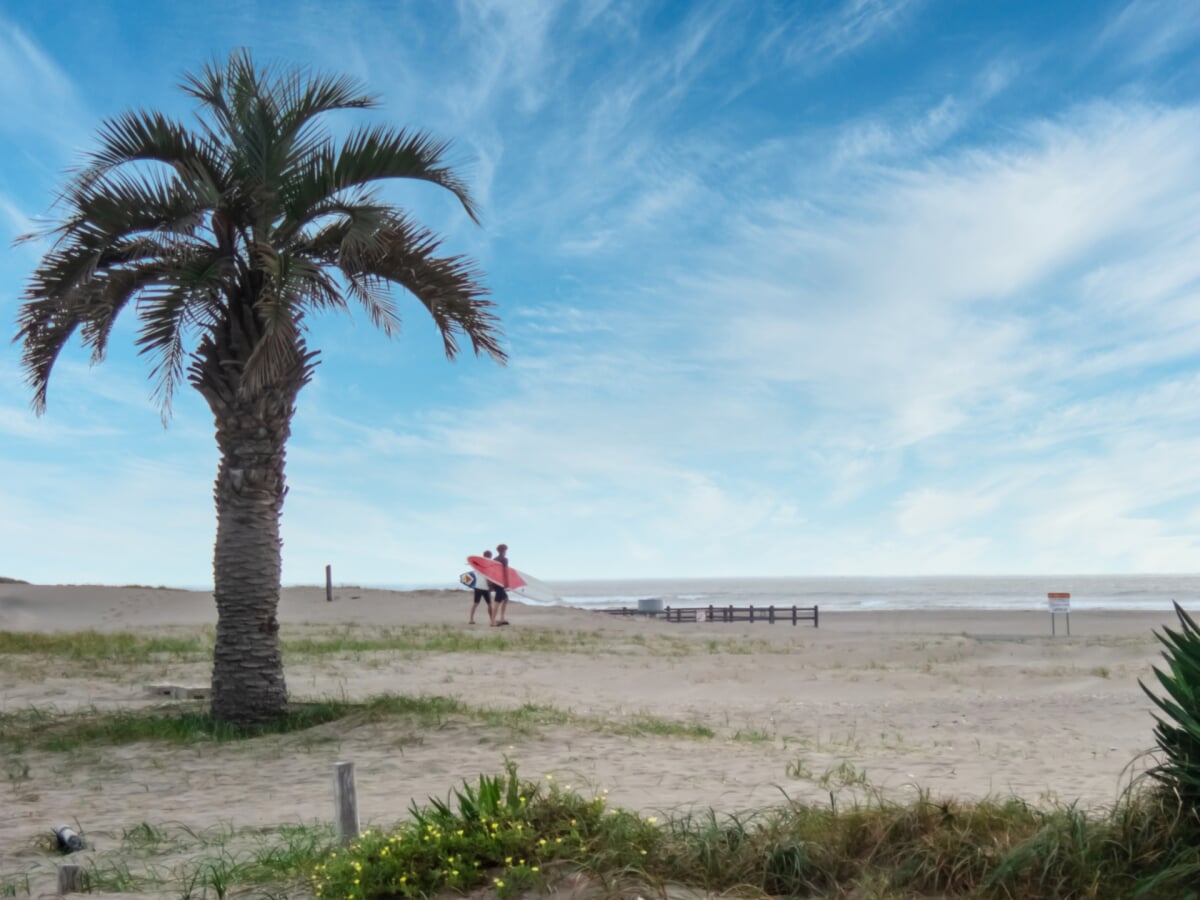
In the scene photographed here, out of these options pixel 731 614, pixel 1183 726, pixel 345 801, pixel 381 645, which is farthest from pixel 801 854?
pixel 731 614

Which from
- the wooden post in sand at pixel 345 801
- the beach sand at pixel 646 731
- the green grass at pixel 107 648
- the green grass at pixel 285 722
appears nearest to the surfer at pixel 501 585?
the beach sand at pixel 646 731

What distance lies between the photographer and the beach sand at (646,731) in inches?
314

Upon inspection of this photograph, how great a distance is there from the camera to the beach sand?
798 cm

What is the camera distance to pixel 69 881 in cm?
538

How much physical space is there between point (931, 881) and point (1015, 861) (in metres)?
0.39

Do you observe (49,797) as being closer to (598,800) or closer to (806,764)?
(598,800)

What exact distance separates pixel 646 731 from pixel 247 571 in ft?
15.2

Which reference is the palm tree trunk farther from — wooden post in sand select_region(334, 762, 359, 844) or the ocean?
the ocean

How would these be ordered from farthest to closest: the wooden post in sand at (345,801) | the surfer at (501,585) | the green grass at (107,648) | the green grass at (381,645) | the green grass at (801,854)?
the surfer at (501,585) → the green grass at (381,645) → the green grass at (107,648) → the wooden post in sand at (345,801) → the green grass at (801,854)

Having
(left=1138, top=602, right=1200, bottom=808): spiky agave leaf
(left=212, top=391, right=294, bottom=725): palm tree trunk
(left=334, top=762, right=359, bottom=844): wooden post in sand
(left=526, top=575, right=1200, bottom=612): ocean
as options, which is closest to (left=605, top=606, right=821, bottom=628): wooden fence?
(left=526, top=575, right=1200, bottom=612): ocean

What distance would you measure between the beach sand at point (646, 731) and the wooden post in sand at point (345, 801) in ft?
3.89

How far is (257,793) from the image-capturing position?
A: 8.54 meters

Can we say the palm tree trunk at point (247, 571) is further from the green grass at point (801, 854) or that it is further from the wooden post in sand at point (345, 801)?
the green grass at point (801, 854)

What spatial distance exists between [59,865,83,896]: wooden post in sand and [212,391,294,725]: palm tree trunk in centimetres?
594
